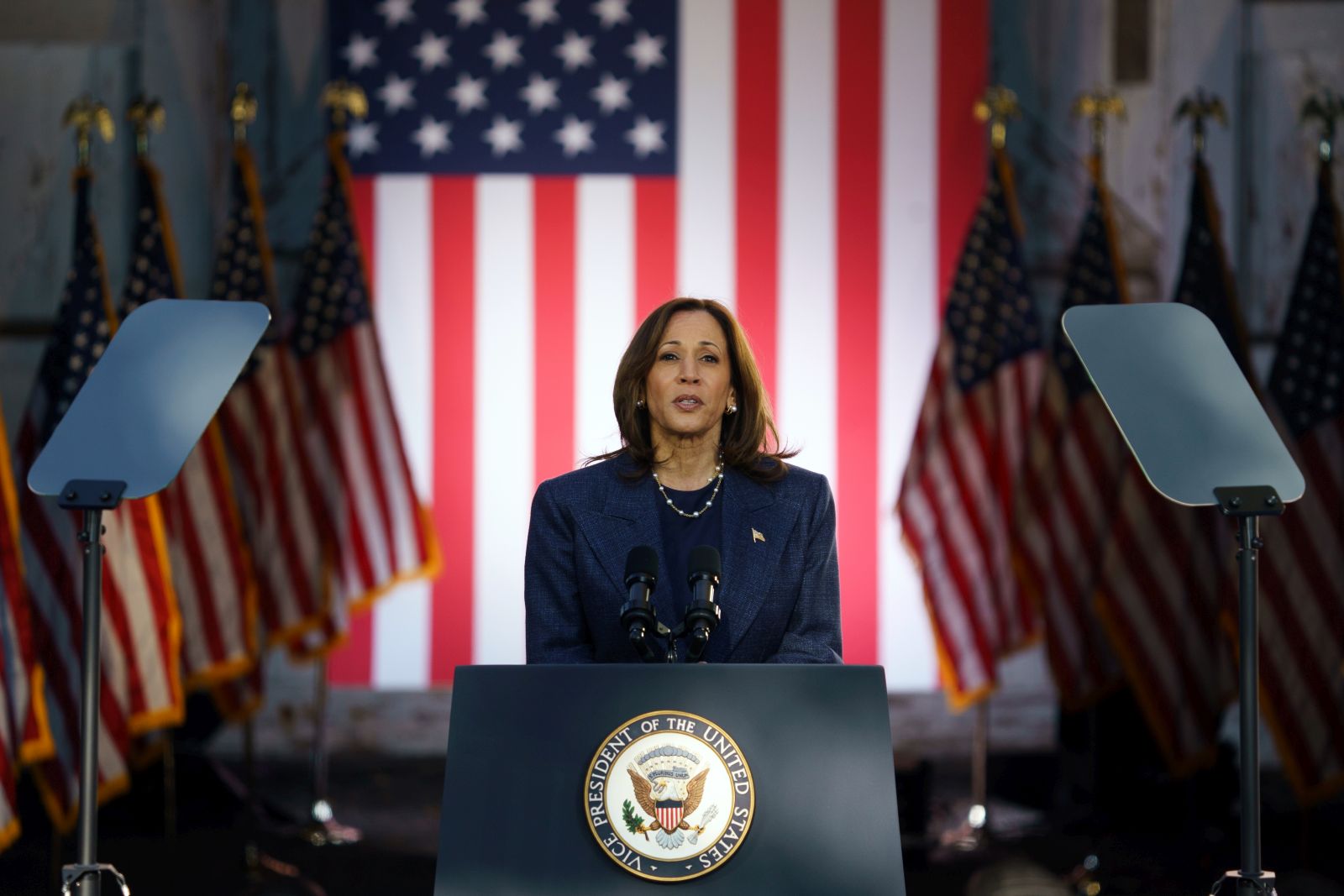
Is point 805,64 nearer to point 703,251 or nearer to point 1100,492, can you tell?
point 703,251

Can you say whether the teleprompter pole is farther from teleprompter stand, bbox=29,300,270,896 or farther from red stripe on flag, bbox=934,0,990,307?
red stripe on flag, bbox=934,0,990,307

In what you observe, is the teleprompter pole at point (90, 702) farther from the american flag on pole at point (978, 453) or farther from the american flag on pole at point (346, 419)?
the american flag on pole at point (978, 453)

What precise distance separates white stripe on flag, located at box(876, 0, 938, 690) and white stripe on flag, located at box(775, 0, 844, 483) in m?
0.22

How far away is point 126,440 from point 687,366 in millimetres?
939

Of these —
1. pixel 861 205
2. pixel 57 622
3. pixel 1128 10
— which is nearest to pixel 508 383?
pixel 861 205

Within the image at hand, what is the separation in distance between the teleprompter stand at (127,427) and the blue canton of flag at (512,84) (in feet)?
11.4

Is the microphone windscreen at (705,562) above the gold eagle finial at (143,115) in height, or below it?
below

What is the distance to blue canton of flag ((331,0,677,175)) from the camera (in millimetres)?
5742

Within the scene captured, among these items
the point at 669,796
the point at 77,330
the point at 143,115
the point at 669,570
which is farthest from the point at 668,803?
the point at 143,115

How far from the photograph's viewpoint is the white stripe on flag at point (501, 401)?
18.6 ft

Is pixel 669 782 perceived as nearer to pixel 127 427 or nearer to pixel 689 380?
pixel 689 380

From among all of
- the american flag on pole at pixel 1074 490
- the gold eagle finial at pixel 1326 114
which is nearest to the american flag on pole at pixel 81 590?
the american flag on pole at pixel 1074 490

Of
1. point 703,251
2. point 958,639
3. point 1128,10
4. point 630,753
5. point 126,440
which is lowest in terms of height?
point 958,639

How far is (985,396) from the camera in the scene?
5031mm
